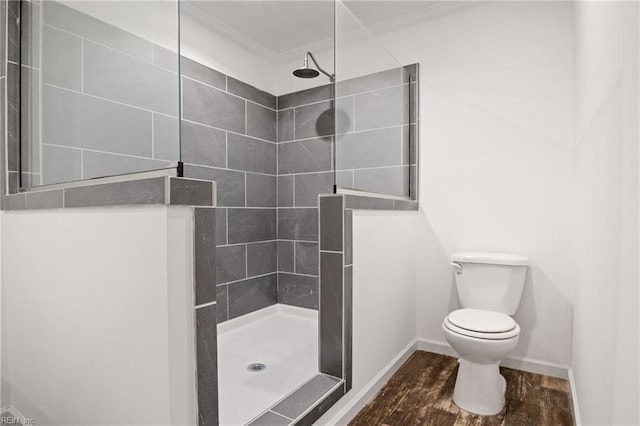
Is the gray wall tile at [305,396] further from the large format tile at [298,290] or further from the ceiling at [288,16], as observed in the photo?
the ceiling at [288,16]

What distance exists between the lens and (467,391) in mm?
1885

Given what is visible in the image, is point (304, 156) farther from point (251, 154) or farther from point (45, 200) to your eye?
point (45, 200)

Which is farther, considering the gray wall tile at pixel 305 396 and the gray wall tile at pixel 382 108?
the gray wall tile at pixel 382 108

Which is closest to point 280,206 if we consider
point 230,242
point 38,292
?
point 230,242

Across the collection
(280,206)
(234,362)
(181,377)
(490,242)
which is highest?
(280,206)

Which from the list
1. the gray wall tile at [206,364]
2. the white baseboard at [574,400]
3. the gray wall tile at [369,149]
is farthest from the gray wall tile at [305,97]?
the white baseboard at [574,400]

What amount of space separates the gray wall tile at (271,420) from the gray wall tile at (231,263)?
1.39 m

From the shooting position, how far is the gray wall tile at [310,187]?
304cm

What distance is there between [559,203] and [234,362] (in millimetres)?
2167

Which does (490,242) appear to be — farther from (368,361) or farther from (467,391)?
(368,361)

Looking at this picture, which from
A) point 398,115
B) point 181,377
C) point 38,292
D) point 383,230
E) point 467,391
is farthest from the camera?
point 398,115

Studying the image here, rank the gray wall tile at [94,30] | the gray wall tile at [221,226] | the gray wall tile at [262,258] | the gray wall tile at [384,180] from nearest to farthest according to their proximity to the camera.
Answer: the gray wall tile at [94,30]
the gray wall tile at [384,180]
the gray wall tile at [221,226]
the gray wall tile at [262,258]

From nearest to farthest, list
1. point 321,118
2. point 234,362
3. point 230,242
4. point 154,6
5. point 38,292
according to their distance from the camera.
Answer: point 154,6, point 38,292, point 234,362, point 230,242, point 321,118

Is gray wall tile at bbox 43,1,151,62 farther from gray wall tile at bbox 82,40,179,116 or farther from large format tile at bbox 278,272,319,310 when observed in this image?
large format tile at bbox 278,272,319,310
